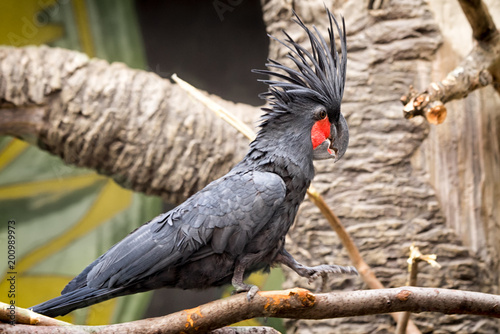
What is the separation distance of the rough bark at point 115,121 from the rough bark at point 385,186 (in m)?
0.55

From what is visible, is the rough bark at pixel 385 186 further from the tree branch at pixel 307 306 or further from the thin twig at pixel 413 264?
the tree branch at pixel 307 306

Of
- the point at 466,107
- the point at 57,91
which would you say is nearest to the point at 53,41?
the point at 57,91

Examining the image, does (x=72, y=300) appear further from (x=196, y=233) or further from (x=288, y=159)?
(x=288, y=159)

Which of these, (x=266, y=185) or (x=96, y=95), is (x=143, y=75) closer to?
(x=96, y=95)

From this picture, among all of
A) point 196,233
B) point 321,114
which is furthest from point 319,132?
point 196,233

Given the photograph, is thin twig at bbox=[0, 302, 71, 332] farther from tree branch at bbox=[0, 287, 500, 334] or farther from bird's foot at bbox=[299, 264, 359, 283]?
bird's foot at bbox=[299, 264, 359, 283]

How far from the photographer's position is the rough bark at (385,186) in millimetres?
2271

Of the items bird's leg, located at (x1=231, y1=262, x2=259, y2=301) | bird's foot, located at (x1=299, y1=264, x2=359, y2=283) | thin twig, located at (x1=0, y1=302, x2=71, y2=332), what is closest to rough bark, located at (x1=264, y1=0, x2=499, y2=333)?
bird's foot, located at (x1=299, y1=264, x2=359, y2=283)

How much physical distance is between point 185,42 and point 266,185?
168cm

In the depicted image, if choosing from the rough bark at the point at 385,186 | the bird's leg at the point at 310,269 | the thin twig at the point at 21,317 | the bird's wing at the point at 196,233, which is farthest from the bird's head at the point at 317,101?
the rough bark at the point at 385,186

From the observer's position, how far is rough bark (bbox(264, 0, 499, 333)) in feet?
7.45

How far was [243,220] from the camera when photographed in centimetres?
129

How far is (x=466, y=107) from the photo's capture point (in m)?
2.35

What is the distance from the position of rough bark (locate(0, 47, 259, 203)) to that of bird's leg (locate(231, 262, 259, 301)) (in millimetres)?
1217
